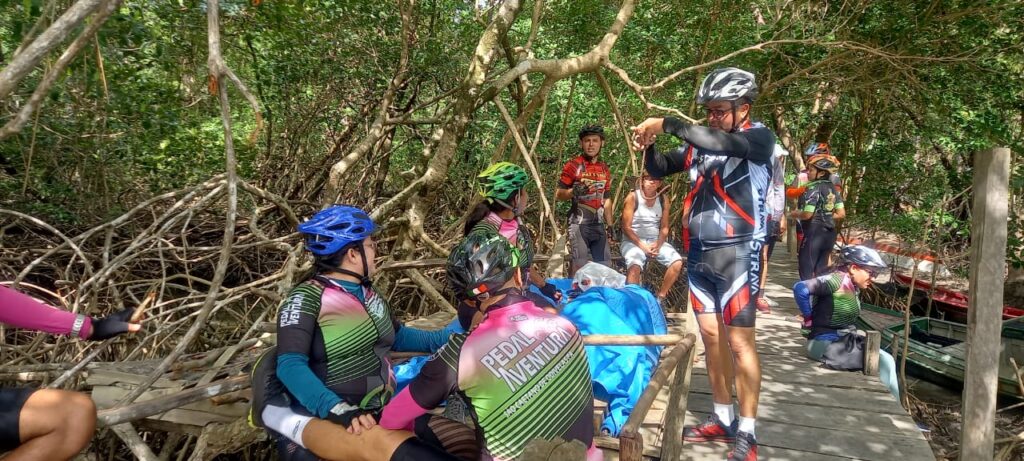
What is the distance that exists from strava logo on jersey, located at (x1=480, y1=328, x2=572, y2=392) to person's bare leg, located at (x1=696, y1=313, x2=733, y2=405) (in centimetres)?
128

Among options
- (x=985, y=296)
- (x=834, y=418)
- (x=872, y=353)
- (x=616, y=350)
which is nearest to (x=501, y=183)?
(x=616, y=350)

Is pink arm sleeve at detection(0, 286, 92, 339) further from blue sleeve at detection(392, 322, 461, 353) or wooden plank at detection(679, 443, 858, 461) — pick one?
wooden plank at detection(679, 443, 858, 461)

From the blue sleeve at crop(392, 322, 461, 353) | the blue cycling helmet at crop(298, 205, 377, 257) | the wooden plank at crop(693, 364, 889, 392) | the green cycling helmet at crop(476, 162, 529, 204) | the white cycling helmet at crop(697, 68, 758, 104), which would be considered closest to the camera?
the blue cycling helmet at crop(298, 205, 377, 257)

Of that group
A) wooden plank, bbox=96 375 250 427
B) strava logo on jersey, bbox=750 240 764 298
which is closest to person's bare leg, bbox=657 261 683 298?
strava logo on jersey, bbox=750 240 764 298

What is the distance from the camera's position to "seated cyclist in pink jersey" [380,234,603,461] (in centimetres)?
176

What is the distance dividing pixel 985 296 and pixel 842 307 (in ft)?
2.65

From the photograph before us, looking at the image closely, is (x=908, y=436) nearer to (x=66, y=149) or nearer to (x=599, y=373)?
(x=599, y=373)

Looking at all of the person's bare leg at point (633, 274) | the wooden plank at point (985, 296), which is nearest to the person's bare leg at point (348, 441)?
the person's bare leg at point (633, 274)

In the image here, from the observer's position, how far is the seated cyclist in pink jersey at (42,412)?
2.03 metres

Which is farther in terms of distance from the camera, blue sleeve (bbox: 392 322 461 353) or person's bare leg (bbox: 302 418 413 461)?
blue sleeve (bbox: 392 322 461 353)

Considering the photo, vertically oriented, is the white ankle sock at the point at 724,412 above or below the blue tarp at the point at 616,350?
below

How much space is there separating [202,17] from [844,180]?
37.5 feet

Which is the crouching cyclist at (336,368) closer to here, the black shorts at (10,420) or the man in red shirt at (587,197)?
the black shorts at (10,420)

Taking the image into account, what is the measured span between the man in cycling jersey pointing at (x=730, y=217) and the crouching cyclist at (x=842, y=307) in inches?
70.0
